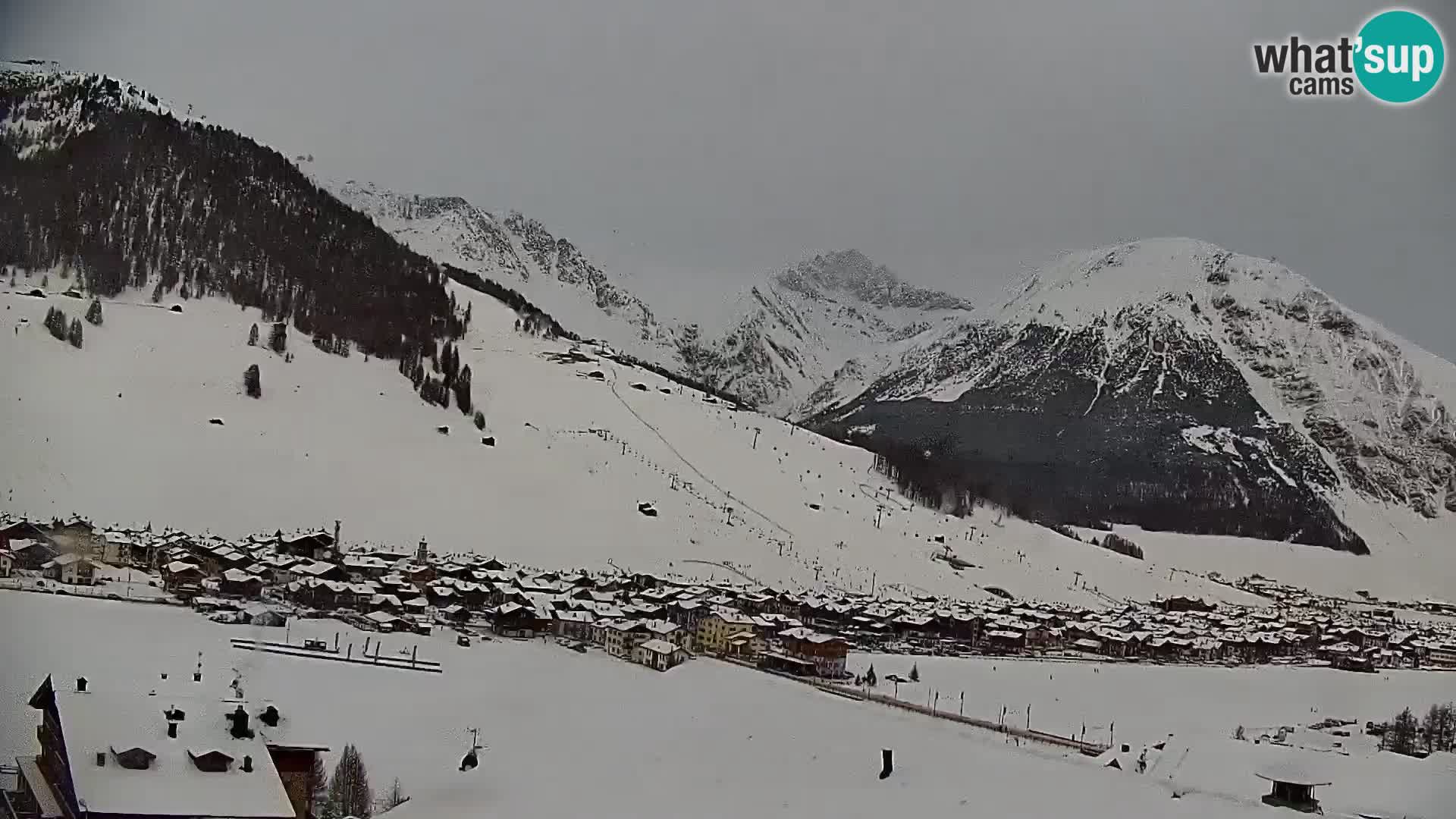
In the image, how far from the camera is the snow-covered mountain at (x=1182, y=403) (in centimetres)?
1603

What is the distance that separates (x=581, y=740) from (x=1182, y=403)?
1227 inches

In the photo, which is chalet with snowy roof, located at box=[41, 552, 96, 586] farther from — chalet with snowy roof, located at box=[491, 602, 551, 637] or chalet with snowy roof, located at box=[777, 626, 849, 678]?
chalet with snowy roof, located at box=[777, 626, 849, 678]

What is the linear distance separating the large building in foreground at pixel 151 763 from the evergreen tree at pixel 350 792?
0.11 metres

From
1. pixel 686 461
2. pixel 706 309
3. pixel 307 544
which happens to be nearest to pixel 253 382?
pixel 307 544

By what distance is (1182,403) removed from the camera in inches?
1318

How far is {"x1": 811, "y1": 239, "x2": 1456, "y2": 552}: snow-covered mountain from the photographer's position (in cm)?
1603

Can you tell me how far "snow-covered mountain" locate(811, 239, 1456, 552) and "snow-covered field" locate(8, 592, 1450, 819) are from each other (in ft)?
27.0

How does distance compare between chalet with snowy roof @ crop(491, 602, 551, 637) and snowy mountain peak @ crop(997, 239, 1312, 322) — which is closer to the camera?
chalet with snowy roof @ crop(491, 602, 551, 637)

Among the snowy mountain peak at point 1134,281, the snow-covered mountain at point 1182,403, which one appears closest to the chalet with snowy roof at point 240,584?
the snow-covered mountain at point 1182,403

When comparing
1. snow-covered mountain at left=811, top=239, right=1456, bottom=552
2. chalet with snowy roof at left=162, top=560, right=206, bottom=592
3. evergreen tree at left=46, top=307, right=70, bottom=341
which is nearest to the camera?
chalet with snowy roof at left=162, top=560, right=206, bottom=592

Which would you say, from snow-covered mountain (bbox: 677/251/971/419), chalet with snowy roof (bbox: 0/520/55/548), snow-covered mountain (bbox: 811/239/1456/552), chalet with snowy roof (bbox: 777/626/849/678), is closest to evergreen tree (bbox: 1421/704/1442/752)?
chalet with snowy roof (bbox: 777/626/849/678)

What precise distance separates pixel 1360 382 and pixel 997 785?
15.9 m

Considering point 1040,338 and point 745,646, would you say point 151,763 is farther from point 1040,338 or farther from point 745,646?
point 1040,338

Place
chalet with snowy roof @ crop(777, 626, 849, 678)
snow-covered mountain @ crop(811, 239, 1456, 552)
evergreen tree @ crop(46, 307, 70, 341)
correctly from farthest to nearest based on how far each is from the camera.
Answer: snow-covered mountain @ crop(811, 239, 1456, 552) → evergreen tree @ crop(46, 307, 70, 341) → chalet with snowy roof @ crop(777, 626, 849, 678)
